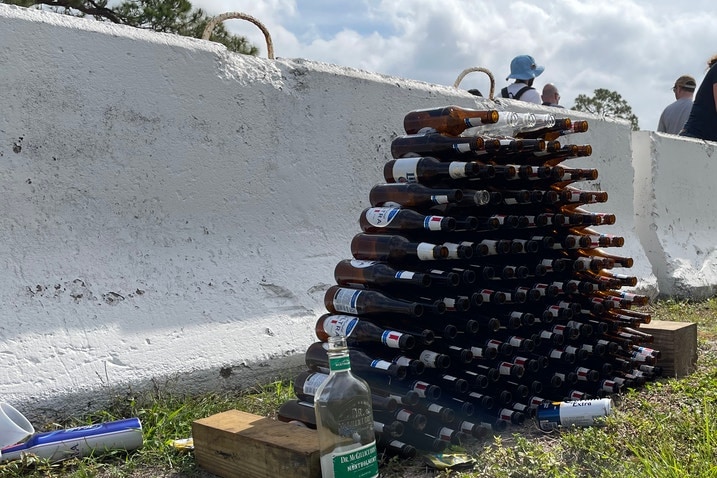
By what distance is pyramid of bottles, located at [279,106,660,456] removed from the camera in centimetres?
294

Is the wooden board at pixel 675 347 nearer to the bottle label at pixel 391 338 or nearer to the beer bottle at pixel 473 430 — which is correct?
the beer bottle at pixel 473 430

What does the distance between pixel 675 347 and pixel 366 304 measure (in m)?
1.95

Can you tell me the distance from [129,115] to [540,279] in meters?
2.19

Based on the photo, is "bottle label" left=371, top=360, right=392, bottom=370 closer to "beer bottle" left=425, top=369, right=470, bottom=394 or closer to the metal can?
"beer bottle" left=425, top=369, right=470, bottom=394

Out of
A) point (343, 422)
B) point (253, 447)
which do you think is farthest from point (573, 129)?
point (253, 447)

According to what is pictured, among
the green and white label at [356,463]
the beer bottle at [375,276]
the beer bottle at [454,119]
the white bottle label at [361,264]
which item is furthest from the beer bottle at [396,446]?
the beer bottle at [454,119]

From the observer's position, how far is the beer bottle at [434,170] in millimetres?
3107

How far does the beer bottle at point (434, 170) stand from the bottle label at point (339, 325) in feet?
2.19

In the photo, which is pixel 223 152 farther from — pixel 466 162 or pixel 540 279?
pixel 540 279

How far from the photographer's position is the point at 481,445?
2961 mm

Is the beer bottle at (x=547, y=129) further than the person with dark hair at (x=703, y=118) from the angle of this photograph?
No

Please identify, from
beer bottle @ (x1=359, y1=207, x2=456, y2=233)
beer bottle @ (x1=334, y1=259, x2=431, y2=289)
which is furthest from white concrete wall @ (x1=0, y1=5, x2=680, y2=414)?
beer bottle @ (x1=359, y1=207, x2=456, y2=233)

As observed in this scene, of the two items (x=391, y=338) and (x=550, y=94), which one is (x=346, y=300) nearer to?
(x=391, y=338)

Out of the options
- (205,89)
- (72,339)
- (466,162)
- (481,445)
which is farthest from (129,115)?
(481,445)
